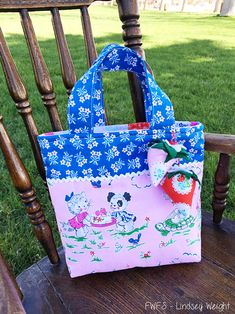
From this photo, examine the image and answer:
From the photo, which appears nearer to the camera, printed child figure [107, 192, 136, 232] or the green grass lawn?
printed child figure [107, 192, 136, 232]

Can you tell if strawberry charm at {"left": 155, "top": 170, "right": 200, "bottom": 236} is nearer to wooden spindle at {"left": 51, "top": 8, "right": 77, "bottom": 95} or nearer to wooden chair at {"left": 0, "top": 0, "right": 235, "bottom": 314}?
wooden chair at {"left": 0, "top": 0, "right": 235, "bottom": 314}

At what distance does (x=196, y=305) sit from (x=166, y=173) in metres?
0.27

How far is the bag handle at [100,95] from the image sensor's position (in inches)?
28.1

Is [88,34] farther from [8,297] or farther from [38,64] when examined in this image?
[8,297]

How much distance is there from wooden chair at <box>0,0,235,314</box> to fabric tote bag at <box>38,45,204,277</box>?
4cm

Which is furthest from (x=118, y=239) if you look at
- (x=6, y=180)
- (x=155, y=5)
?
(x=155, y=5)

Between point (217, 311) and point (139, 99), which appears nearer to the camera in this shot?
point (217, 311)

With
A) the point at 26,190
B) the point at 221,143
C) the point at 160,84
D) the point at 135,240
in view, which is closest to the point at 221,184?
the point at 221,143

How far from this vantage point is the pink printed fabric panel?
29.3 inches

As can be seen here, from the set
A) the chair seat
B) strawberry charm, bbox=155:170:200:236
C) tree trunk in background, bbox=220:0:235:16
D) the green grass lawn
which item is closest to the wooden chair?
the chair seat

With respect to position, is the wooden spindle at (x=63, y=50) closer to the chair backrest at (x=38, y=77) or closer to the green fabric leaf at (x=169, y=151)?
the chair backrest at (x=38, y=77)

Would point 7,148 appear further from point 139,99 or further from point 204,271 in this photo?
point 204,271

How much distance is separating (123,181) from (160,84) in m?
2.24

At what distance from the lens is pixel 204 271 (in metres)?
0.79
